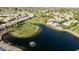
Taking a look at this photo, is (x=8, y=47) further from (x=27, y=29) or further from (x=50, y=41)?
(x=50, y=41)

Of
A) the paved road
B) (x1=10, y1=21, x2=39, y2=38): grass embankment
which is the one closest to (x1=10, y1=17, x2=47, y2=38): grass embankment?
(x1=10, y1=21, x2=39, y2=38): grass embankment

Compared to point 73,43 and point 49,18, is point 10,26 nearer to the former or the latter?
point 49,18

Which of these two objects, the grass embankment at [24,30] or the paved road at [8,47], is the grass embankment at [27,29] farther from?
the paved road at [8,47]

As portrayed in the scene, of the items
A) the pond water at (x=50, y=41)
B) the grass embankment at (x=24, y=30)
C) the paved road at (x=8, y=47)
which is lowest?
the paved road at (x=8, y=47)

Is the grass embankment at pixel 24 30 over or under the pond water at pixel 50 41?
over

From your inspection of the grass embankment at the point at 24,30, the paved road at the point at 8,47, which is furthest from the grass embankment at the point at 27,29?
the paved road at the point at 8,47
